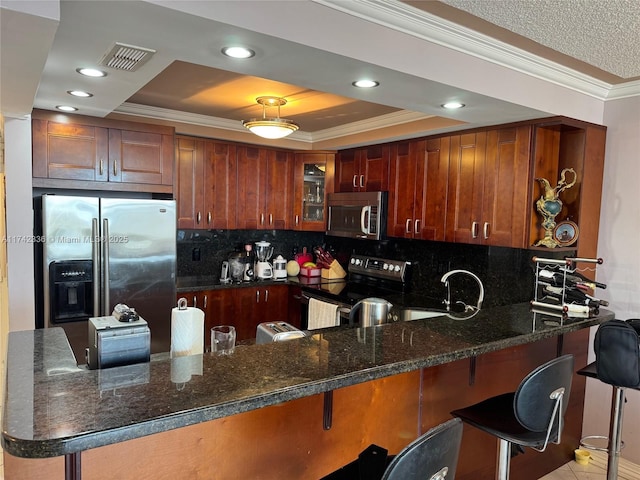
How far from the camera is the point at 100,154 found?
325 centimetres

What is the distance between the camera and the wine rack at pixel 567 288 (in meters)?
2.45

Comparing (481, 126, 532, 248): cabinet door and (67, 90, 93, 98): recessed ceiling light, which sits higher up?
(67, 90, 93, 98): recessed ceiling light

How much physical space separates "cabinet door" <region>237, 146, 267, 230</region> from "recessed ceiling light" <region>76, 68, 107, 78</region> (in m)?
2.26

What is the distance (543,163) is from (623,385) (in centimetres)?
145

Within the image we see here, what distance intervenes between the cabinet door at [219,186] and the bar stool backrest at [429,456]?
338 cm

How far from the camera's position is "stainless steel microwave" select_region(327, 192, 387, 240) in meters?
3.99

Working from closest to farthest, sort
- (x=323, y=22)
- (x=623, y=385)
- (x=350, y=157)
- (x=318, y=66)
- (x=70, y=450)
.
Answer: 1. (x=70, y=450)
2. (x=323, y=22)
3. (x=318, y=66)
4. (x=623, y=385)
5. (x=350, y=157)

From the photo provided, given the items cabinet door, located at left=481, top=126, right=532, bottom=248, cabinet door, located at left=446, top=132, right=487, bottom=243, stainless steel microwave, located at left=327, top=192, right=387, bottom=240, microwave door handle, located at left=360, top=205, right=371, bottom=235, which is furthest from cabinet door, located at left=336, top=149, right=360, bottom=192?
cabinet door, located at left=481, top=126, right=532, bottom=248

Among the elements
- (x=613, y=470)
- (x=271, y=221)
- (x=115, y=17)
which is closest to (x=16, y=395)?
(x=115, y=17)

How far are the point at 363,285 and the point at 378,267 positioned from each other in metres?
0.25

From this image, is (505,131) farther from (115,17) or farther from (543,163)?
(115,17)

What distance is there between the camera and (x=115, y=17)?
140cm

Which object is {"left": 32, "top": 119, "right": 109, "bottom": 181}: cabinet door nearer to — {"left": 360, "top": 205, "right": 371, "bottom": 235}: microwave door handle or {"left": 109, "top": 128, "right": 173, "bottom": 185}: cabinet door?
{"left": 109, "top": 128, "right": 173, "bottom": 185}: cabinet door

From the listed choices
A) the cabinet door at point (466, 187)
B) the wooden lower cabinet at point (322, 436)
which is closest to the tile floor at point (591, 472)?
the wooden lower cabinet at point (322, 436)
